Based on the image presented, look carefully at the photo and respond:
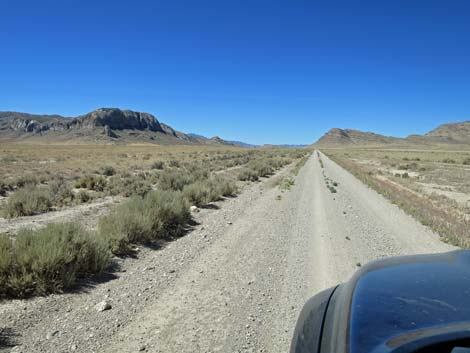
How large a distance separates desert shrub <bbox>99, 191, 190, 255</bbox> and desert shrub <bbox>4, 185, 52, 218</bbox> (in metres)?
3.66

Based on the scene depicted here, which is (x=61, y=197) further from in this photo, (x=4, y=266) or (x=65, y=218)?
(x=4, y=266)

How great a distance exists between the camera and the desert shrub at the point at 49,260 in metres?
4.31

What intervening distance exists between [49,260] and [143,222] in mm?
2558

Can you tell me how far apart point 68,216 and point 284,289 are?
729 cm

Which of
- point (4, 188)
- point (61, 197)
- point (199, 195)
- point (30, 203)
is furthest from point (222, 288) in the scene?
point (4, 188)

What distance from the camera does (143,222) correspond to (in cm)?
702

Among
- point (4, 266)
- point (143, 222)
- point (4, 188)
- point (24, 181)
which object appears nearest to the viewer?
point (4, 266)

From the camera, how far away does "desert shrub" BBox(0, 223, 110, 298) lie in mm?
4312

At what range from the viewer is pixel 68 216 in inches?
355

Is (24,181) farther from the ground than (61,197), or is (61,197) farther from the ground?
(24,181)

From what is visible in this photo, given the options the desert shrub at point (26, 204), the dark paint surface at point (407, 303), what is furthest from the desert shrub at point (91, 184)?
the dark paint surface at point (407, 303)

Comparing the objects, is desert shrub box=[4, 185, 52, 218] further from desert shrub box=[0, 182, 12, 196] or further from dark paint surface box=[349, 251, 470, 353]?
dark paint surface box=[349, 251, 470, 353]

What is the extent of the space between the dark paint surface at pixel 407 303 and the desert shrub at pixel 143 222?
5319 mm

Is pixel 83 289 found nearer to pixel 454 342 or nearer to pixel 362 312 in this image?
pixel 362 312
